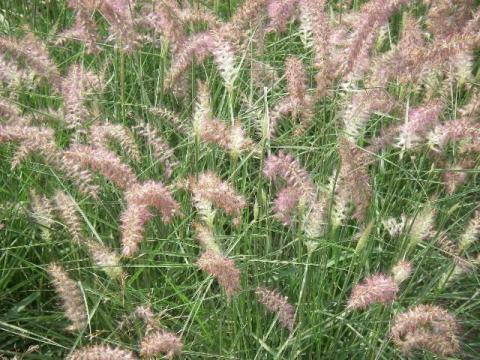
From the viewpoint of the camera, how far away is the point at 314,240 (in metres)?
1.88

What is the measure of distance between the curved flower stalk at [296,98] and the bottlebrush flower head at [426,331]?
0.70 metres

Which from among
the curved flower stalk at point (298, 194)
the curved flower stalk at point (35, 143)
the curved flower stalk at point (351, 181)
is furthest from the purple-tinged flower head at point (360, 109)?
the curved flower stalk at point (35, 143)

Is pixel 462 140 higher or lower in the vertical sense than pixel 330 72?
lower

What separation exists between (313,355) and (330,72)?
0.79 meters

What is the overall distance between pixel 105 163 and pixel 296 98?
61 cm

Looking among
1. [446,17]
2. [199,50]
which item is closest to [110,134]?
[199,50]

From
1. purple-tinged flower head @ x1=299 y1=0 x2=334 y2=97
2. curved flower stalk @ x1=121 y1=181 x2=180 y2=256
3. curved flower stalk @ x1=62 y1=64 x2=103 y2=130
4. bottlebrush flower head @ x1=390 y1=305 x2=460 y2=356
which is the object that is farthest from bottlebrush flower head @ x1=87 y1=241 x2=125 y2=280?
purple-tinged flower head @ x1=299 y1=0 x2=334 y2=97

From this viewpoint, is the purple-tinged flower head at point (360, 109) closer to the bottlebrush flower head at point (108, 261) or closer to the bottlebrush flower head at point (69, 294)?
the bottlebrush flower head at point (108, 261)

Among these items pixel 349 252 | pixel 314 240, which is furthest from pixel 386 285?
pixel 349 252

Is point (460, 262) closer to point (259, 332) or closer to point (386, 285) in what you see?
point (386, 285)

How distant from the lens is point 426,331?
1742 mm

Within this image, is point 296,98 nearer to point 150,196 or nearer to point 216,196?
point 216,196

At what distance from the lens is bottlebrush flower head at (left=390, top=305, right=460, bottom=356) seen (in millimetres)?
1601

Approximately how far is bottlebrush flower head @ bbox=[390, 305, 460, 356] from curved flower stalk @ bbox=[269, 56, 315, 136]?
2.30ft
